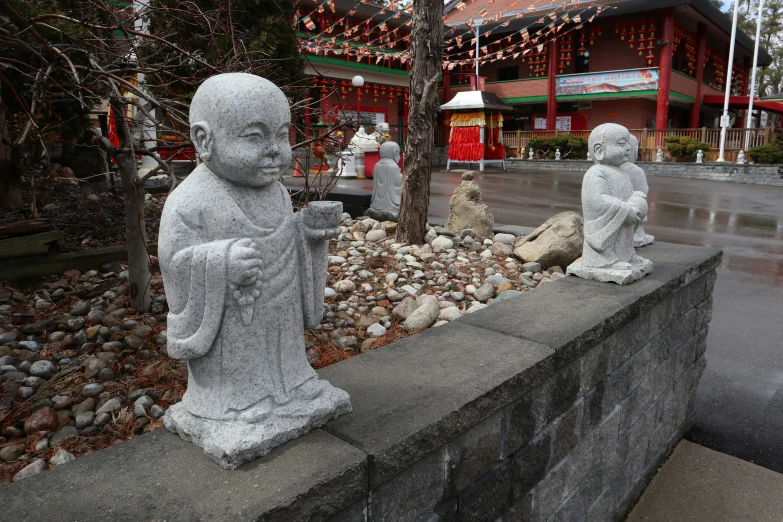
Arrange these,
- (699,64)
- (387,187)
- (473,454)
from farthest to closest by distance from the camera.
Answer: (699,64) < (387,187) < (473,454)

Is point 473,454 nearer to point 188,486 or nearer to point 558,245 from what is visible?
point 188,486

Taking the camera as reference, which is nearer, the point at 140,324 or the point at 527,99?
the point at 140,324

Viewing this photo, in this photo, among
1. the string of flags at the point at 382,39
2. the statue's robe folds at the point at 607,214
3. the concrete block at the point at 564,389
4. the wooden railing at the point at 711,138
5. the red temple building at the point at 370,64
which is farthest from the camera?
the wooden railing at the point at 711,138

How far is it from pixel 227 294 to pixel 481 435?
113 centimetres

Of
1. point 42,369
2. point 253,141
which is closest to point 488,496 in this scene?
point 253,141

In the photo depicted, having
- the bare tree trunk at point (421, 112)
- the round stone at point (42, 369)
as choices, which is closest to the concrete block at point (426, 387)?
the round stone at point (42, 369)

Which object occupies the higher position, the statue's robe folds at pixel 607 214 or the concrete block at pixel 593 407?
the statue's robe folds at pixel 607 214

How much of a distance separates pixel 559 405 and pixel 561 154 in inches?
806

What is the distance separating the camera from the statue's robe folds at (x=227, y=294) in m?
1.64

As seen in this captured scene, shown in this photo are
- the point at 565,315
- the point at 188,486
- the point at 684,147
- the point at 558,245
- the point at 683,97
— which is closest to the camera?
the point at 188,486

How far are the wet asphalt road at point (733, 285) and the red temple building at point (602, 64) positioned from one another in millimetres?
7584

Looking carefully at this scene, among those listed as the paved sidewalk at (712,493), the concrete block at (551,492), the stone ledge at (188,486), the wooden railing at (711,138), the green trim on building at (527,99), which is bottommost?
the paved sidewalk at (712,493)

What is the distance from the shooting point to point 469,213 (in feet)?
22.7

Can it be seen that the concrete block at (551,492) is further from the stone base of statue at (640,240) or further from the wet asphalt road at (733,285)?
the stone base of statue at (640,240)
